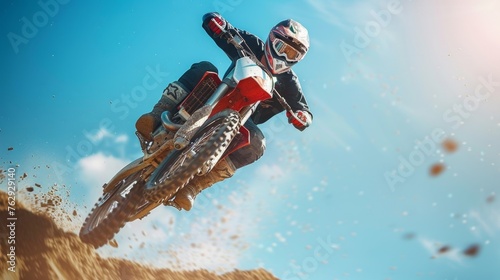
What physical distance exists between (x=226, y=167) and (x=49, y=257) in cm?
361

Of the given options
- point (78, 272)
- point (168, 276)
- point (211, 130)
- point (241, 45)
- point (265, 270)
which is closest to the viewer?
point (211, 130)

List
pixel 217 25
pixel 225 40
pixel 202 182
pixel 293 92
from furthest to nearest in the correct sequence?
1. pixel 293 92
2. pixel 225 40
3. pixel 202 182
4. pixel 217 25

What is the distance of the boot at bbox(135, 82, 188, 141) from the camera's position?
6.35m

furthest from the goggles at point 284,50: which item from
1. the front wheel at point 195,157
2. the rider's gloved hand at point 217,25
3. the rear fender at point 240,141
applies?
the front wheel at point 195,157

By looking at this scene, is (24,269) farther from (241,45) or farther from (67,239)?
(241,45)

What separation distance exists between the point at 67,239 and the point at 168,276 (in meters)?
2.40

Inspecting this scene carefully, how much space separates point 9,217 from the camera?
306 inches

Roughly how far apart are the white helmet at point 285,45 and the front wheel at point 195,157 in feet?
4.75

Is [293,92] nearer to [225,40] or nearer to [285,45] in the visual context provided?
[285,45]

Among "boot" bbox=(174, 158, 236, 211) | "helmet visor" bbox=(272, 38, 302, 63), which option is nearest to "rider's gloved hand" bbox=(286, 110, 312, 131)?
"helmet visor" bbox=(272, 38, 302, 63)

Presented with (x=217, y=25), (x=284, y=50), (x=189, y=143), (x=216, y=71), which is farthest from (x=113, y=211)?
(x=284, y=50)

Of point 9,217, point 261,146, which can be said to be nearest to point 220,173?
point 261,146

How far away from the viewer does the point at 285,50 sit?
21.7 feet

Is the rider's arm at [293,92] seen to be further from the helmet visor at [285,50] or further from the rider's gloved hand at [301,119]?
the helmet visor at [285,50]
